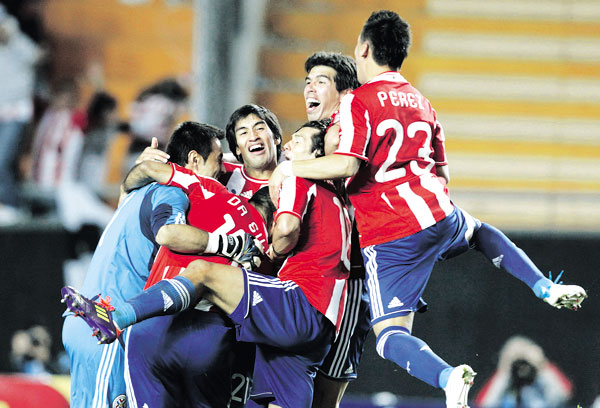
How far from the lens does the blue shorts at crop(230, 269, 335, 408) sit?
4023 millimetres

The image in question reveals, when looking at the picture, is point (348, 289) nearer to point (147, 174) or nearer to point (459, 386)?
point (459, 386)

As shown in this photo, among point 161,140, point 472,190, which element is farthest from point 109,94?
point 472,190

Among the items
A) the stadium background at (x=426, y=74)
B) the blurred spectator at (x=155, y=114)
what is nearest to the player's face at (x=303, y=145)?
the stadium background at (x=426, y=74)

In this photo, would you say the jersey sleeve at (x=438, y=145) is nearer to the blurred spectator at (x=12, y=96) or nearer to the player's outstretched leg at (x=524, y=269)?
the player's outstretched leg at (x=524, y=269)

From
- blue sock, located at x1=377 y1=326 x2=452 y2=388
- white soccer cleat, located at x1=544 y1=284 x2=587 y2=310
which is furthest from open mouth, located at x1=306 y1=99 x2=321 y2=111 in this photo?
white soccer cleat, located at x1=544 y1=284 x2=587 y2=310

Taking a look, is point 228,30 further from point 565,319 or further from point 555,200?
point 565,319

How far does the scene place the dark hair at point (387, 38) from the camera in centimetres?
438

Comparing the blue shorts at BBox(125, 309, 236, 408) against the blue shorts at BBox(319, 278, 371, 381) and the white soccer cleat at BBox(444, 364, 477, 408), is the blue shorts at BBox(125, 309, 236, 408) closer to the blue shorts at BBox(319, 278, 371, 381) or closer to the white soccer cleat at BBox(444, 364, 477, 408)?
the blue shorts at BBox(319, 278, 371, 381)

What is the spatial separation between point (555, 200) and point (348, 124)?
5.36 m

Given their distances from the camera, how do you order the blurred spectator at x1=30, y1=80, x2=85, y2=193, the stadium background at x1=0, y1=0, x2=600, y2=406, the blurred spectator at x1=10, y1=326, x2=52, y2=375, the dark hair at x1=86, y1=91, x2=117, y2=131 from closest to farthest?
the blurred spectator at x1=10, y1=326, x2=52, y2=375 < the stadium background at x1=0, y1=0, x2=600, y2=406 < the blurred spectator at x1=30, y1=80, x2=85, y2=193 < the dark hair at x1=86, y1=91, x2=117, y2=131

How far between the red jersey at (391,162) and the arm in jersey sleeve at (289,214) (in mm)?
283

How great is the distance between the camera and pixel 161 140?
905cm

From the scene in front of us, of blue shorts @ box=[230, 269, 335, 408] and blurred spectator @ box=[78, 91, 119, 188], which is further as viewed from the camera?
blurred spectator @ box=[78, 91, 119, 188]

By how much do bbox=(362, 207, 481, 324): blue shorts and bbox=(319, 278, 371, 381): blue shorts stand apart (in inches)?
8.9
